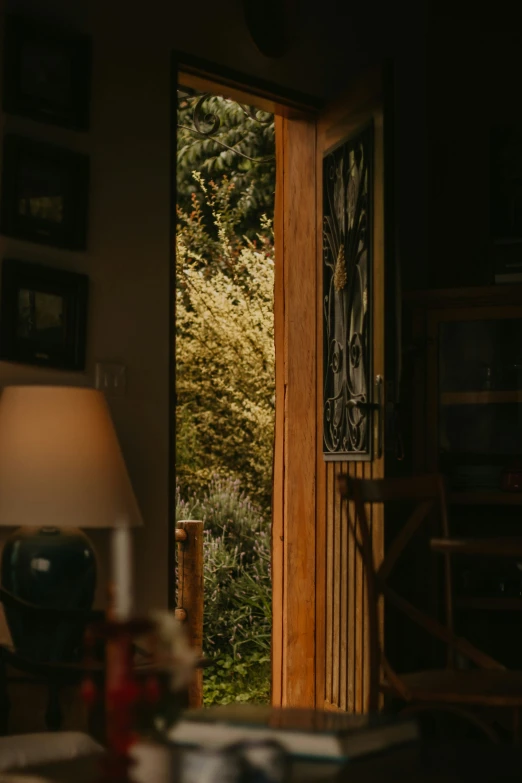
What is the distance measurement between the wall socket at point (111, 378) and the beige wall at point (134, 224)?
0.03 metres

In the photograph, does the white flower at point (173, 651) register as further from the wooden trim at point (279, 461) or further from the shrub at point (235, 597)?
the shrub at point (235, 597)

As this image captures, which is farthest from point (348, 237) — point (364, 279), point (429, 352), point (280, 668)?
point (280, 668)

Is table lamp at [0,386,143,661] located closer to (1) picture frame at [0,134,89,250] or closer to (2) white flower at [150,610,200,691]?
(1) picture frame at [0,134,89,250]

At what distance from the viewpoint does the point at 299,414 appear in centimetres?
436

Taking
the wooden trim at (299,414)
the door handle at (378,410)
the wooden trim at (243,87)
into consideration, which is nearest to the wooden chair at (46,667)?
the door handle at (378,410)

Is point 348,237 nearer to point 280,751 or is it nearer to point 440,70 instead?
point 440,70

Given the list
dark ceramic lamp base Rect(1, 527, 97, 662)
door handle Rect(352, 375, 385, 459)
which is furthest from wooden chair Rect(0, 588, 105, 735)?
door handle Rect(352, 375, 385, 459)

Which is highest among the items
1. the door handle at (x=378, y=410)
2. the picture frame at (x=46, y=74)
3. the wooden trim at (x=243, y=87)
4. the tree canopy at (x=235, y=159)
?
the tree canopy at (x=235, y=159)

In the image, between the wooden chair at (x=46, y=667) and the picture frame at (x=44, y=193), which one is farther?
the picture frame at (x=44, y=193)

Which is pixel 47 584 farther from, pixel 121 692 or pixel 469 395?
pixel 469 395

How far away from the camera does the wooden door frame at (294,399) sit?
421 cm

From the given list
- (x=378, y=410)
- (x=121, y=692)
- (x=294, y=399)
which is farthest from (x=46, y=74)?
(x=121, y=692)

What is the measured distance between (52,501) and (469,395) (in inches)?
76.9

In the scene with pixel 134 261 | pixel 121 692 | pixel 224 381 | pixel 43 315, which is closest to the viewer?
pixel 121 692
